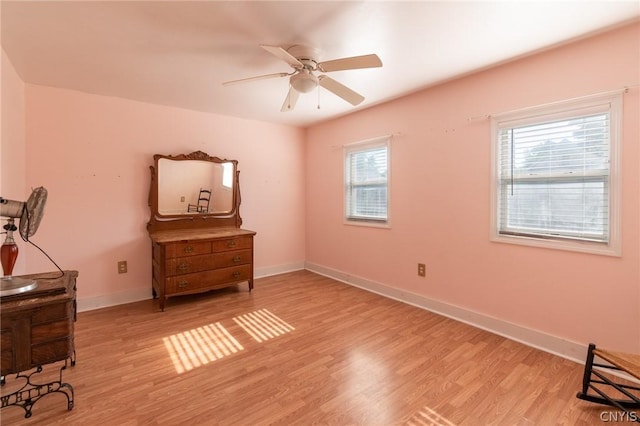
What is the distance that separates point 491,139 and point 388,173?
117 centimetres

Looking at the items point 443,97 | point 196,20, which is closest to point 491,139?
point 443,97

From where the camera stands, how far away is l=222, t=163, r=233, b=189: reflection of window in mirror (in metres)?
3.92

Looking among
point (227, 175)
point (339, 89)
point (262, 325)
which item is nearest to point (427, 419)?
point (262, 325)

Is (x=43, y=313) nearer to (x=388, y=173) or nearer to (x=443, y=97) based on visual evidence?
(x=388, y=173)

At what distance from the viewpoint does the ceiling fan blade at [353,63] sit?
1.85 meters

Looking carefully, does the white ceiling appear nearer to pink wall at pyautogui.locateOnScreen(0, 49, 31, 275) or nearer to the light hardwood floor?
pink wall at pyautogui.locateOnScreen(0, 49, 31, 275)

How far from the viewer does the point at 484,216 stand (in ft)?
8.64

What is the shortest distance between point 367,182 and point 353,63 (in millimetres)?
2029

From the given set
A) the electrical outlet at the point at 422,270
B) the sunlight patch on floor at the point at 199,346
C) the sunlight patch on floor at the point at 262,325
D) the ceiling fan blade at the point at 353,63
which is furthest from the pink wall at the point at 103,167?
the electrical outlet at the point at 422,270

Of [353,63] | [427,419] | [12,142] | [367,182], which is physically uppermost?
[353,63]

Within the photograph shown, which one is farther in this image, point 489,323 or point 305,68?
point 489,323

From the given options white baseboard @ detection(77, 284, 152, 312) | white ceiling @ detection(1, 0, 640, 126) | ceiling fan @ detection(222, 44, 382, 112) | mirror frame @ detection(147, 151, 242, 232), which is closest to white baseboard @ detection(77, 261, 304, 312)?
white baseboard @ detection(77, 284, 152, 312)

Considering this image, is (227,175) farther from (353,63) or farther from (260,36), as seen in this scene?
(353,63)

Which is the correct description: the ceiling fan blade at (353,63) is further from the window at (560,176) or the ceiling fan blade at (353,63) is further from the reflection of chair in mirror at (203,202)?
the reflection of chair in mirror at (203,202)
